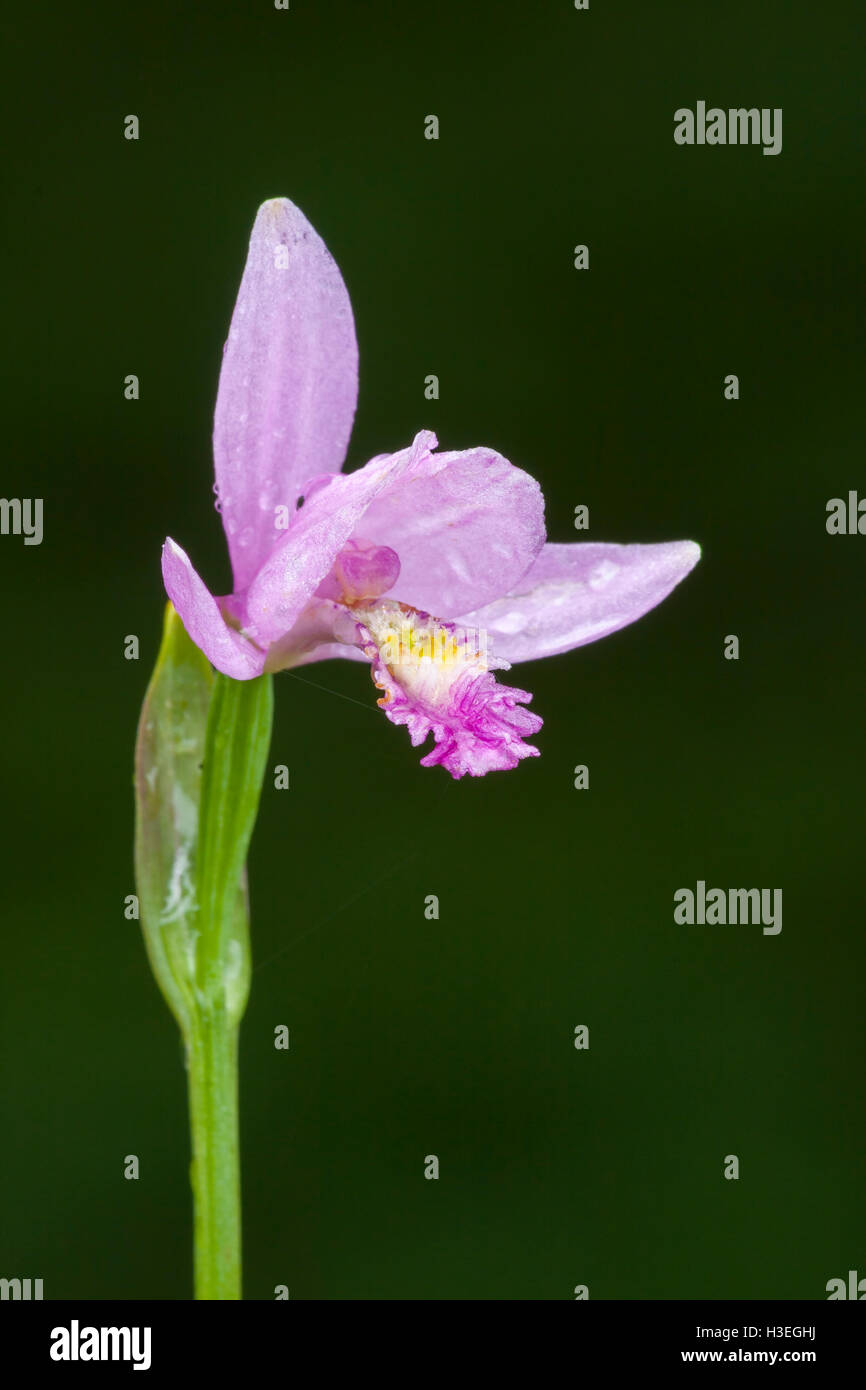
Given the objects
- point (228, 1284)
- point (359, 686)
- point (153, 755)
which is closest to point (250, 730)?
point (153, 755)

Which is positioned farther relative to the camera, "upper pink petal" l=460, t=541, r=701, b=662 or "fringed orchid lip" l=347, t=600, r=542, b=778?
"upper pink petal" l=460, t=541, r=701, b=662

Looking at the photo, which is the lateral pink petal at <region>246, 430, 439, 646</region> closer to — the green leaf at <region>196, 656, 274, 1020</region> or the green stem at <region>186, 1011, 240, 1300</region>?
the green leaf at <region>196, 656, 274, 1020</region>

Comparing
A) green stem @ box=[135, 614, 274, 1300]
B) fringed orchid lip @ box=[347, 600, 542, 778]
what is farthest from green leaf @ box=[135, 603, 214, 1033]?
fringed orchid lip @ box=[347, 600, 542, 778]

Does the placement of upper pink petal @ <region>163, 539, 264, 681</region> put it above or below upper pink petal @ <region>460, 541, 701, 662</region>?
below

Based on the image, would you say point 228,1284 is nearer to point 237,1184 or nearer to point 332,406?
point 237,1184

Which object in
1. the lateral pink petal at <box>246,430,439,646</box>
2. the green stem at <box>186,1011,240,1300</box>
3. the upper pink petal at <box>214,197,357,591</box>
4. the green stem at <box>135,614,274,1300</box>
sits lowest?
the green stem at <box>186,1011,240,1300</box>

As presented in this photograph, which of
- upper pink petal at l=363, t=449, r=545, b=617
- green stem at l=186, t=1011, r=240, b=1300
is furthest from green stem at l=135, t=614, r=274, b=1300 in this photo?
upper pink petal at l=363, t=449, r=545, b=617
